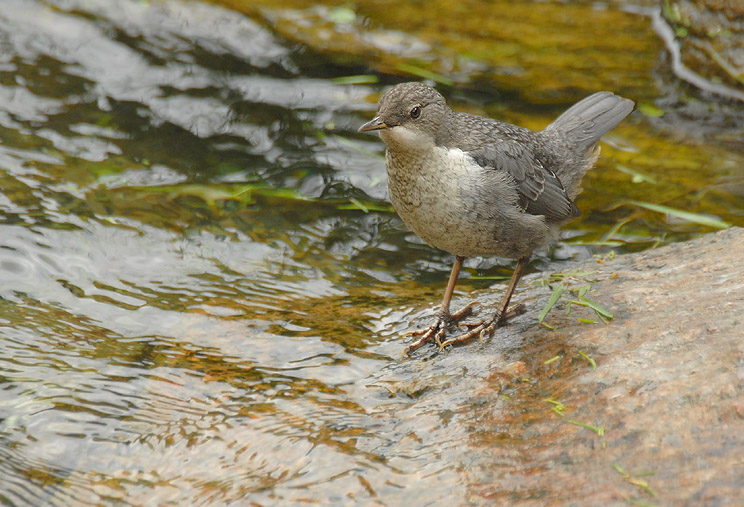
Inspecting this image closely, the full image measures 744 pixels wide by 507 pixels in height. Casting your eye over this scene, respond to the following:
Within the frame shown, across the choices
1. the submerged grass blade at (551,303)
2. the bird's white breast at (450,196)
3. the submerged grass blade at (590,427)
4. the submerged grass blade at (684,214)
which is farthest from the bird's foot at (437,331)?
the submerged grass blade at (684,214)

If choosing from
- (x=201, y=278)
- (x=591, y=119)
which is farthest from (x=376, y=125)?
(x=591, y=119)

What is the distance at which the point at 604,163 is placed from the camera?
5660mm

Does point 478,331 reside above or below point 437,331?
above

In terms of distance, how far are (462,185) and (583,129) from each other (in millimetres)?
1337

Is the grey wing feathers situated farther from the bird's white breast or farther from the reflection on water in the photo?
the bird's white breast

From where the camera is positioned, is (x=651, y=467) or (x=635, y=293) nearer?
(x=651, y=467)

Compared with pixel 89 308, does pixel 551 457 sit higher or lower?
higher

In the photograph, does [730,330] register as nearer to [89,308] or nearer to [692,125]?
[89,308]

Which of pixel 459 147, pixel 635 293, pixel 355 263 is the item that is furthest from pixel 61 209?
pixel 635 293

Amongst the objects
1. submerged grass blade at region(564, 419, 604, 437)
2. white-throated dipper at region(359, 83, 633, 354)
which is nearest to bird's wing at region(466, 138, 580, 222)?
white-throated dipper at region(359, 83, 633, 354)

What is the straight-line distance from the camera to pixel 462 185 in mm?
3668

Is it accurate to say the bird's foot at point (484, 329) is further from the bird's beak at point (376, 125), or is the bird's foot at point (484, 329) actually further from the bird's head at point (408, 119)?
the bird's beak at point (376, 125)

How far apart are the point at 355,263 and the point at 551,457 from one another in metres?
2.45

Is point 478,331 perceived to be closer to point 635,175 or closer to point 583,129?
point 583,129
